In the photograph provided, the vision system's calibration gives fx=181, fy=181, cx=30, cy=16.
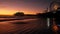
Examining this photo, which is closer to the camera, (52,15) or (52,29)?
(52,15)

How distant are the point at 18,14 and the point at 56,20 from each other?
0.85m

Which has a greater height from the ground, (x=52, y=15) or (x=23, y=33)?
(x=52, y=15)

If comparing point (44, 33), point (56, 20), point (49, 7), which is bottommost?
point (44, 33)

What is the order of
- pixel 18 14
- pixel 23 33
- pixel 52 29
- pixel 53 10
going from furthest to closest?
pixel 52 29
pixel 23 33
pixel 53 10
pixel 18 14

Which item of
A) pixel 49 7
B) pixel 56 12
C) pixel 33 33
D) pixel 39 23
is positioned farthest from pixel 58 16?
pixel 39 23

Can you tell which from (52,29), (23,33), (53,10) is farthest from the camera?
(52,29)

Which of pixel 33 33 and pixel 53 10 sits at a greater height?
pixel 53 10

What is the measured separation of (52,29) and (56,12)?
84 cm

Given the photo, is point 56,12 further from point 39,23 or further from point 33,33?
point 39,23

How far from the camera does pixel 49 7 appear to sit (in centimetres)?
411

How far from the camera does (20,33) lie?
4.16 m

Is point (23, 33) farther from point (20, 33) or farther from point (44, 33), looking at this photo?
point (44, 33)

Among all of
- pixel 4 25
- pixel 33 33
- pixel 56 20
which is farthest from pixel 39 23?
pixel 56 20

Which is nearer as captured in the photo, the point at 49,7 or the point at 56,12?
the point at 56,12
